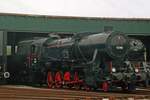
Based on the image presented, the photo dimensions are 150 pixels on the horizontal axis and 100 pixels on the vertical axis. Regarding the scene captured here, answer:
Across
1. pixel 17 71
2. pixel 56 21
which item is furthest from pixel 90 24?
pixel 17 71

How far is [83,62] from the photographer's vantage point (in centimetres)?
2327

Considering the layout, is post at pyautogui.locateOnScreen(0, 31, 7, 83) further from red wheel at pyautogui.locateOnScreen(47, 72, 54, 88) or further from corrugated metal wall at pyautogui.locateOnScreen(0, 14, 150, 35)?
red wheel at pyautogui.locateOnScreen(47, 72, 54, 88)

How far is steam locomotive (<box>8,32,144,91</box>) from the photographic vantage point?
22047mm

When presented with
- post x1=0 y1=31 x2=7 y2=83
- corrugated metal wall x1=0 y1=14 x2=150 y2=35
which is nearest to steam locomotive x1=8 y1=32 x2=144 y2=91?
post x1=0 y1=31 x2=7 y2=83

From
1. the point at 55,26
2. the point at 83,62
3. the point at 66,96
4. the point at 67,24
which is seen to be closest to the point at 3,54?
the point at 55,26

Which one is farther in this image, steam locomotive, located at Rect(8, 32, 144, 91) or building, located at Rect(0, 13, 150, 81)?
building, located at Rect(0, 13, 150, 81)

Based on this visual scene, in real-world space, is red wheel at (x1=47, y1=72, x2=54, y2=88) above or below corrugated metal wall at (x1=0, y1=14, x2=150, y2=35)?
below

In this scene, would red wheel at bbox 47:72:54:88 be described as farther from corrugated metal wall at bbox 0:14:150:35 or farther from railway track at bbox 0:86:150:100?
corrugated metal wall at bbox 0:14:150:35

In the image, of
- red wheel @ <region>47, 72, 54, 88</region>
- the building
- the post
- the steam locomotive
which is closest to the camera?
the steam locomotive

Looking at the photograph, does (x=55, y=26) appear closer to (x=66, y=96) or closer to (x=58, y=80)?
(x=58, y=80)

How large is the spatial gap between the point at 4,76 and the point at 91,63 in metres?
10.7

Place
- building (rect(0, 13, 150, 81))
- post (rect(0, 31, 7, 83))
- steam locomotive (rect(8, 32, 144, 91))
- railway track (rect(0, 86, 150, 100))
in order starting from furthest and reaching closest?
1. building (rect(0, 13, 150, 81))
2. post (rect(0, 31, 7, 83))
3. steam locomotive (rect(8, 32, 144, 91))
4. railway track (rect(0, 86, 150, 100))

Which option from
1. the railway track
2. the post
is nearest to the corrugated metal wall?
the post

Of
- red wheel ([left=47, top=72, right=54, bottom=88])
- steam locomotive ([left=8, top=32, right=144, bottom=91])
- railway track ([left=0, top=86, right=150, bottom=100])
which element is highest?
steam locomotive ([left=8, top=32, right=144, bottom=91])
